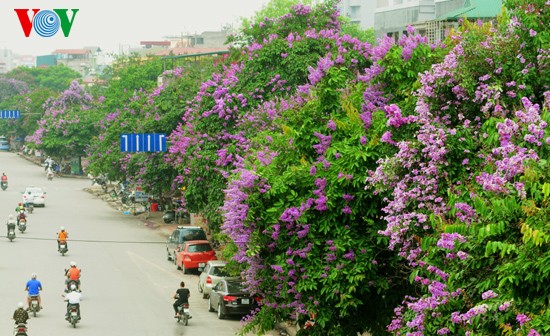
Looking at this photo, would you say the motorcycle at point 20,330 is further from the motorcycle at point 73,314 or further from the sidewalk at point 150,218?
the sidewalk at point 150,218

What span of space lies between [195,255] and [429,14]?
524 inches

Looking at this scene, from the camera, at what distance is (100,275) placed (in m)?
46.8

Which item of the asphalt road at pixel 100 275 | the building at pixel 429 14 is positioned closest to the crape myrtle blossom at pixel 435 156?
the building at pixel 429 14

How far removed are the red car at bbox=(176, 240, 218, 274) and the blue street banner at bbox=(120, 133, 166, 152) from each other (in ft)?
41.8

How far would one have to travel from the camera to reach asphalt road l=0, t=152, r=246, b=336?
34.9 m

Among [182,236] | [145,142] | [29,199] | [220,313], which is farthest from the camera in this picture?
[29,199]

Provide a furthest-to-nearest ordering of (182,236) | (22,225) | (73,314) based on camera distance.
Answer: (22,225) → (182,236) → (73,314)

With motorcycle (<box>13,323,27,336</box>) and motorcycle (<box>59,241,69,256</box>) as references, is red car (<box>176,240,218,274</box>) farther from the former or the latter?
motorcycle (<box>13,323,27,336</box>)

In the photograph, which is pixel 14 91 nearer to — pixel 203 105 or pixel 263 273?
pixel 203 105

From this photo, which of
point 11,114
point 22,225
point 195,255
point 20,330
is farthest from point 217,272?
point 11,114

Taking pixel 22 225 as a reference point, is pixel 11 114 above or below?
above

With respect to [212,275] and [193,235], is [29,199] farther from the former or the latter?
[212,275]

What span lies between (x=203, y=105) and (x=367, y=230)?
22230mm

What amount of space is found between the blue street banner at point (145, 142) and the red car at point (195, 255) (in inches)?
502
